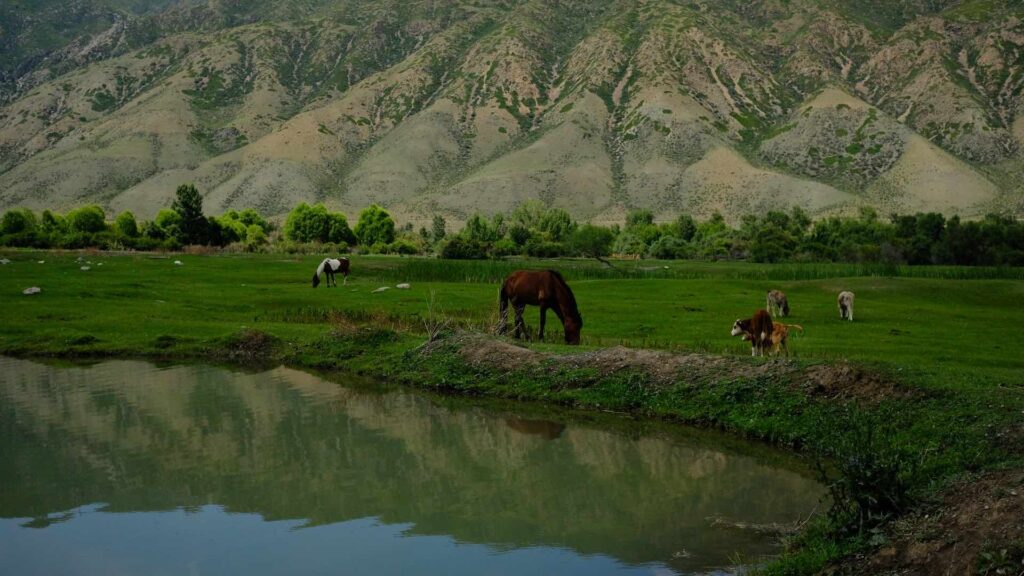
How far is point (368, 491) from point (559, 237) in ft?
447

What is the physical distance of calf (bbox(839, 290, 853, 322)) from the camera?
1526 inches

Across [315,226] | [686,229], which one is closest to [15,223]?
[315,226]

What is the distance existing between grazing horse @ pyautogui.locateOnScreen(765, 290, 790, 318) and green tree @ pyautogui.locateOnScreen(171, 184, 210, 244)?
87235 mm

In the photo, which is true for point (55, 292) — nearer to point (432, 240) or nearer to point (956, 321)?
point (956, 321)

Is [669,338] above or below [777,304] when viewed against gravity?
below

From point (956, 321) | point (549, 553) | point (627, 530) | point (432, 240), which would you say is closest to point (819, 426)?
point (627, 530)

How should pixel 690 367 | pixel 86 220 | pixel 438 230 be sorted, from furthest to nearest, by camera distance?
pixel 438 230 → pixel 86 220 → pixel 690 367

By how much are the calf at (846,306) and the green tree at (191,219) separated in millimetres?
90208

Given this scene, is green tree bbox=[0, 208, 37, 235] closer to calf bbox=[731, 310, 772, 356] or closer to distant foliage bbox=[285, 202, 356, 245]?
distant foliage bbox=[285, 202, 356, 245]

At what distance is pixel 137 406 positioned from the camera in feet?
74.6

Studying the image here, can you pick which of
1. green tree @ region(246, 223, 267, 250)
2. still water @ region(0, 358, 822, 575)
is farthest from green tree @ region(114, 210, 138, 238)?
still water @ region(0, 358, 822, 575)

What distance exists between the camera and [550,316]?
3931 centimetres

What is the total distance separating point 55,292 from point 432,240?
10938 cm

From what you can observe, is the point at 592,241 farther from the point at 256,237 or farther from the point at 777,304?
the point at 777,304
